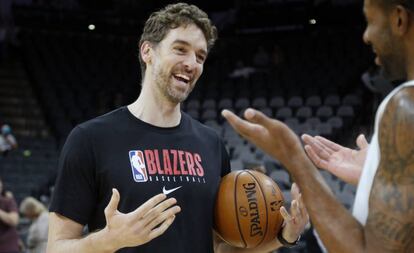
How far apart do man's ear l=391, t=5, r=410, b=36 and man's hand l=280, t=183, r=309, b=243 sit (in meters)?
0.93

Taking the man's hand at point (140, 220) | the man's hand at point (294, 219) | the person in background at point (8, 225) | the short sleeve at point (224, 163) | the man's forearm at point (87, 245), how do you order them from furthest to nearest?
1. the person in background at point (8, 225)
2. the short sleeve at point (224, 163)
3. the man's hand at point (294, 219)
4. the man's forearm at point (87, 245)
5. the man's hand at point (140, 220)

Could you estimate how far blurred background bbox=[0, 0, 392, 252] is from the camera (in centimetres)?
1343

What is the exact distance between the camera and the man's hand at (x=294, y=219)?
2.48 meters

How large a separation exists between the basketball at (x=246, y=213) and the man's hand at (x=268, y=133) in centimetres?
102

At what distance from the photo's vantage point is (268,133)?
162 centimetres

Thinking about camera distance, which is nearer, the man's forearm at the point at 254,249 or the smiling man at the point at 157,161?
the smiling man at the point at 157,161

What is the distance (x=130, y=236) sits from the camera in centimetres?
207

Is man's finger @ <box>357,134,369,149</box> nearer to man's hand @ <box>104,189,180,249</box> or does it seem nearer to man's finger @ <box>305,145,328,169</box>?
man's finger @ <box>305,145,328,169</box>

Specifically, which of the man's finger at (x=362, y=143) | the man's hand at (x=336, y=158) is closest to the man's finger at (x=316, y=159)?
the man's hand at (x=336, y=158)

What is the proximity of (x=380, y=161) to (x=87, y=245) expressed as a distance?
3.75 ft

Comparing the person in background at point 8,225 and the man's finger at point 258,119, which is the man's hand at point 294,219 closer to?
the man's finger at point 258,119

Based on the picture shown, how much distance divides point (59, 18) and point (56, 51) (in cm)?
85

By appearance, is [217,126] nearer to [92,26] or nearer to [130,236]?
[92,26]

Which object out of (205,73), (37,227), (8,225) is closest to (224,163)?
(8,225)
